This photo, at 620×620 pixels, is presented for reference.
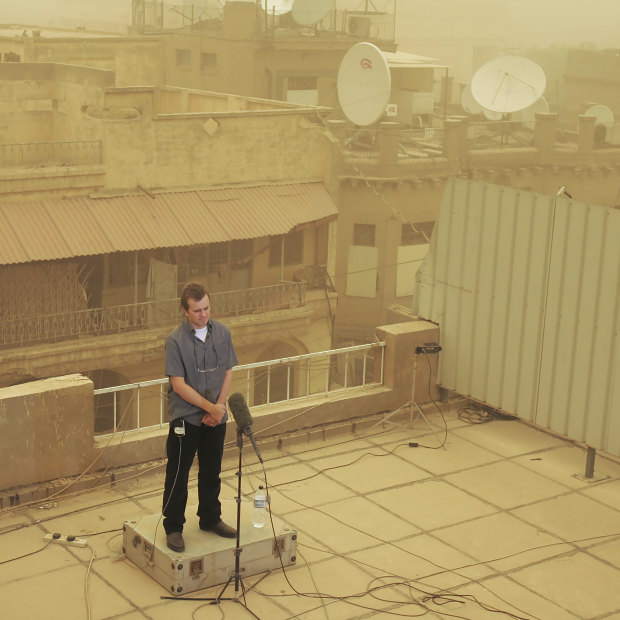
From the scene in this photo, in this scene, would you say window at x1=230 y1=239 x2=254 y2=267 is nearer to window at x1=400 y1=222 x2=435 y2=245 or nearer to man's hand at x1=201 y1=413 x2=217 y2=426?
window at x1=400 y1=222 x2=435 y2=245

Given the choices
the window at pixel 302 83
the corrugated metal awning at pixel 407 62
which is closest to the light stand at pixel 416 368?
the corrugated metal awning at pixel 407 62

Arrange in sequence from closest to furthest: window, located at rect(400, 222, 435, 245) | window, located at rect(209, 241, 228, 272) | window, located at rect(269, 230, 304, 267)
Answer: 1. window, located at rect(209, 241, 228, 272)
2. window, located at rect(269, 230, 304, 267)
3. window, located at rect(400, 222, 435, 245)

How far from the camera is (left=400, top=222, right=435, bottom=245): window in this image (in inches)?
1325

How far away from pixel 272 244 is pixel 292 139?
2.58 meters

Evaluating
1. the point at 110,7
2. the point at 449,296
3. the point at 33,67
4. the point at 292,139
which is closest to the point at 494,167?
the point at 292,139

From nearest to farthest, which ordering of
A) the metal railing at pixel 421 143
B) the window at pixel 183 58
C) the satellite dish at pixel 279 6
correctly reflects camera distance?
the metal railing at pixel 421 143, the satellite dish at pixel 279 6, the window at pixel 183 58

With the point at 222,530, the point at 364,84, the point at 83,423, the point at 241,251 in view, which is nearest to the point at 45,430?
the point at 83,423

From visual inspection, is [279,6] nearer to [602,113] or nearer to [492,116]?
[492,116]

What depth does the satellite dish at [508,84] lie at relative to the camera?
36938 mm

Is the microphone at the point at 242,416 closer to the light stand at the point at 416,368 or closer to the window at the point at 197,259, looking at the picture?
the light stand at the point at 416,368

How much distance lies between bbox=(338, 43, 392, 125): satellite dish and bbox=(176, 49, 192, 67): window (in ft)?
44.5

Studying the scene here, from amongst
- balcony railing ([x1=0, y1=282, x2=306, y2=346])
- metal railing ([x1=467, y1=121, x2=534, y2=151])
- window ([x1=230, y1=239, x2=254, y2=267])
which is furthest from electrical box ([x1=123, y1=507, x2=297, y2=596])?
metal railing ([x1=467, y1=121, x2=534, y2=151])

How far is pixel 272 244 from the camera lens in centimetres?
2653

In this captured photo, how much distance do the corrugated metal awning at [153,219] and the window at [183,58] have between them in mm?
19432
